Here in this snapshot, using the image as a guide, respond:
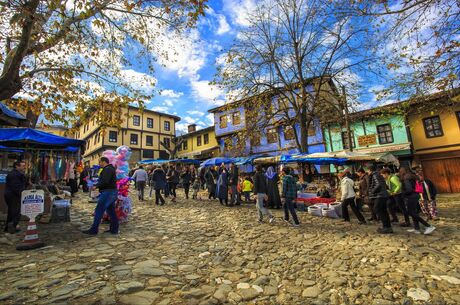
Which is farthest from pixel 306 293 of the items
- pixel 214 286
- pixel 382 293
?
pixel 214 286

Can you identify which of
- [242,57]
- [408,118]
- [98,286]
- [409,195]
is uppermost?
[242,57]

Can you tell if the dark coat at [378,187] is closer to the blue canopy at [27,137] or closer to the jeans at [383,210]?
the jeans at [383,210]

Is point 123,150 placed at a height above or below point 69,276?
above

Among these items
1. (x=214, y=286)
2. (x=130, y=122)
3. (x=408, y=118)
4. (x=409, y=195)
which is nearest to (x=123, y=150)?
(x=214, y=286)

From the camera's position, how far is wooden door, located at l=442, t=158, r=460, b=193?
656 inches

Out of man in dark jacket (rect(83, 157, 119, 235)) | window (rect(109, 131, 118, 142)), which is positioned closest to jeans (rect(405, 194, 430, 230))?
man in dark jacket (rect(83, 157, 119, 235))

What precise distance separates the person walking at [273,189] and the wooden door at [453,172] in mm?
15816

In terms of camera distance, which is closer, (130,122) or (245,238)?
(245,238)

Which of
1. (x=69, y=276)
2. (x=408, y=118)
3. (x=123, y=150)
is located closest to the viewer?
(x=69, y=276)

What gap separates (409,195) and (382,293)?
4.10 metres

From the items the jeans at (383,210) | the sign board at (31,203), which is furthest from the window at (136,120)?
the jeans at (383,210)

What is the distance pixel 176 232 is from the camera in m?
6.12

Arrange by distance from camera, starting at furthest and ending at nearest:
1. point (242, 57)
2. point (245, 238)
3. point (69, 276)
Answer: point (242, 57), point (245, 238), point (69, 276)

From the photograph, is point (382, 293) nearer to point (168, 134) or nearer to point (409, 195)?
point (409, 195)
